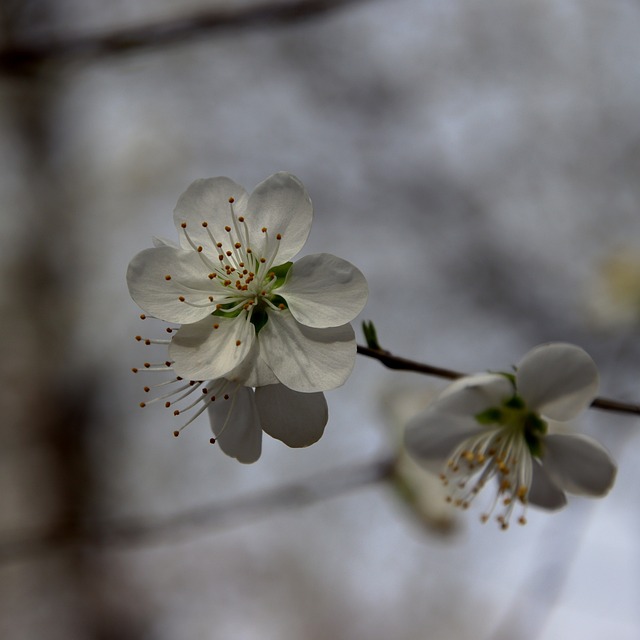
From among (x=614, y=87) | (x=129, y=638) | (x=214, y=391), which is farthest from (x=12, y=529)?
(x=614, y=87)

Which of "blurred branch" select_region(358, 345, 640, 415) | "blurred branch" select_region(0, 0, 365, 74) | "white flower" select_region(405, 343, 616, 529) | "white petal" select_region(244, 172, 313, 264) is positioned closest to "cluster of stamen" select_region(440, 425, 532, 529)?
"white flower" select_region(405, 343, 616, 529)

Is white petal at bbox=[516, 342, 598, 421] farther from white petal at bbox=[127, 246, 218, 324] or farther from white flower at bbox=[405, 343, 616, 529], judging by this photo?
white petal at bbox=[127, 246, 218, 324]

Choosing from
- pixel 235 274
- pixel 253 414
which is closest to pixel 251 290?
pixel 235 274

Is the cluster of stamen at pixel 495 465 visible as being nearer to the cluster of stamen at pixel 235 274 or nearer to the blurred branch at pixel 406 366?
the blurred branch at pixel 406 366

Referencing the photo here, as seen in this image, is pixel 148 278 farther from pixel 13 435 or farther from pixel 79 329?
pixel 13 435

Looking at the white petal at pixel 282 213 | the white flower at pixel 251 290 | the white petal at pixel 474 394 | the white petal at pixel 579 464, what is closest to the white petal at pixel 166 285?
the white flower at pixel 251 290

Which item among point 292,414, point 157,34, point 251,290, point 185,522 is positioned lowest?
point 185,522

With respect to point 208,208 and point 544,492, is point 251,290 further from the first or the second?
point 544,492
